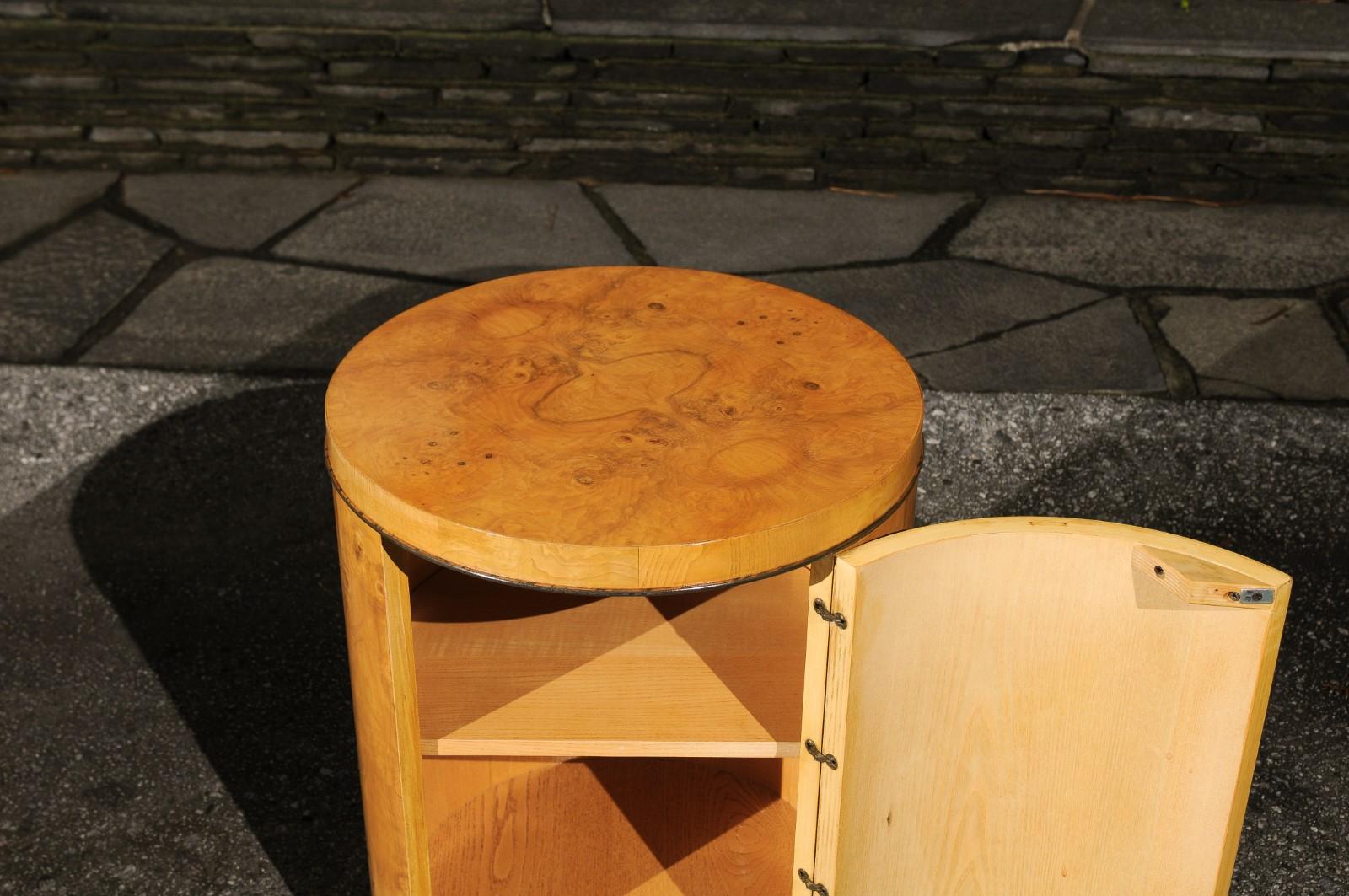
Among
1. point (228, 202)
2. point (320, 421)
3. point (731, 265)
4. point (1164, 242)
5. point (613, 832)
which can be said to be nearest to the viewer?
point (613, 832)

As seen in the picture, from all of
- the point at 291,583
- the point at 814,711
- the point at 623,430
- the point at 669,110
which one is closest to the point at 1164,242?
the point at 669,110

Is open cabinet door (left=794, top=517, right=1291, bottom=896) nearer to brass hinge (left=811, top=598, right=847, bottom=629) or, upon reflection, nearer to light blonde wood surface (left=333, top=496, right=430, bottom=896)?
brass hinge (left=811, top=598, right=847, bottom=629)

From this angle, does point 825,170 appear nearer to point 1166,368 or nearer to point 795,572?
point 1166,368

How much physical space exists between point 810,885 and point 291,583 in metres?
1.33

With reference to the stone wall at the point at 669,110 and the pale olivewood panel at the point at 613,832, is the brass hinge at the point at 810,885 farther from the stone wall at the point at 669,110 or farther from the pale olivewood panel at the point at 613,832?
the stone wall at the point at 669,110

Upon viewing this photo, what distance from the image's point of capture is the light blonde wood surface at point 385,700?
52.0 inches

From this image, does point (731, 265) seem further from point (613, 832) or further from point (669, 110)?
point (613, 832)

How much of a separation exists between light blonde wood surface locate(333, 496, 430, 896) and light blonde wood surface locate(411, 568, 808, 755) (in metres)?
0.05

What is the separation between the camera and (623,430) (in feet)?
4.47

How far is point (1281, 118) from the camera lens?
3109 mm

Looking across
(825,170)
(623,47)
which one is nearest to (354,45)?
(623,47)

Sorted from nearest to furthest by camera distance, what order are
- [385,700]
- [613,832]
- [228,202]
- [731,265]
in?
[385,700] → [613,832] → [731,265] → [228,202]

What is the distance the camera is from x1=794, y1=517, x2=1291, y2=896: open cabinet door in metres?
1.15

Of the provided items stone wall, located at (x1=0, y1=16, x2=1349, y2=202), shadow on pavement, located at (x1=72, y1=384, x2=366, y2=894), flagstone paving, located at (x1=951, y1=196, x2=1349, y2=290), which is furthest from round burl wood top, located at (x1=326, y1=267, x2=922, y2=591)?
stone wall, located at (x1=0, y1=16, x2=1349, y2=202)
